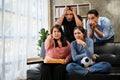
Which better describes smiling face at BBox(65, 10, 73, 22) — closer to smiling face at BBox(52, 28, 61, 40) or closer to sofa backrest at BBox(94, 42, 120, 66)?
smiling face at BBox(52, 28, 61, 40)

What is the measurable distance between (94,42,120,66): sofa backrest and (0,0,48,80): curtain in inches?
43.7

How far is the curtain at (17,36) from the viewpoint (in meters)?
2.72

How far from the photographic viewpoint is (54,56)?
2848mm

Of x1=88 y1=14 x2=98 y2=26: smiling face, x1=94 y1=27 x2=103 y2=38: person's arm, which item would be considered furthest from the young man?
x1=94 y1=27 x2=103 y2=38: person's arm

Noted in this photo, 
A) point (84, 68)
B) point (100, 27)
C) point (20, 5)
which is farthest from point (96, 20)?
point (20, 5)

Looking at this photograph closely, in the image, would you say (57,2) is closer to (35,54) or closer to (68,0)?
(68,0)

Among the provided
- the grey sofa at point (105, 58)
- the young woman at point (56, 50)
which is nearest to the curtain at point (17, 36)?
the grey sofa at point (105, 58)

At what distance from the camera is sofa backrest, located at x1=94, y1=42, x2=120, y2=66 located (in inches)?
120

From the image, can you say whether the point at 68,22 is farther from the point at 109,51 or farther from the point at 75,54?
the point at 109,51

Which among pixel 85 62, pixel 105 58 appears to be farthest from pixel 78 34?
pixel 105 58

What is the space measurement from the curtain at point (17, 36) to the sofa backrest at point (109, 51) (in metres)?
1.11

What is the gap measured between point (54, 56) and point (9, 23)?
75 cm

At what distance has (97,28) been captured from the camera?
3180 mm

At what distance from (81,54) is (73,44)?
0.54 feet
